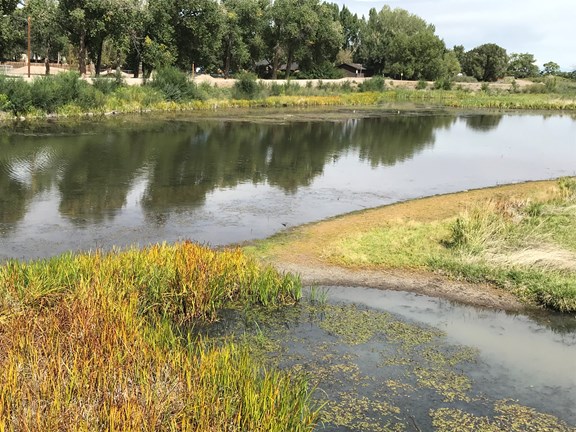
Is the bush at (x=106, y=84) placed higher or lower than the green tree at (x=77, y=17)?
lower

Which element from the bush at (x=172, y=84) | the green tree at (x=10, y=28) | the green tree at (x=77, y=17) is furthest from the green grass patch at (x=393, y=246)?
the green tree at (x=10, y=28)

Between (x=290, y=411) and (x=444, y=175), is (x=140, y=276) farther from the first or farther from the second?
(x=444, y=175)

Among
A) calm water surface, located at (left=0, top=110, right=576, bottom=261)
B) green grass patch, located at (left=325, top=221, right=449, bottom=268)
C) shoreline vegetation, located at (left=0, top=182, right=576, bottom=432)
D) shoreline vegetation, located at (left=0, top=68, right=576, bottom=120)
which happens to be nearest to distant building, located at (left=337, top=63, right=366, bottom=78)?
shoreline vegetation, located at (left=0, top=68, right=576, bottom=120)

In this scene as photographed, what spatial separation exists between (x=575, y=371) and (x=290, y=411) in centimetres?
560

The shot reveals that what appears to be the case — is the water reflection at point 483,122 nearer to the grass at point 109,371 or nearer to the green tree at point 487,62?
the grass at point 109,371

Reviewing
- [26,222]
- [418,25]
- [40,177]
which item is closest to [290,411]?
[26,222]

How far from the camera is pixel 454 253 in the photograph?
14539 millimetres

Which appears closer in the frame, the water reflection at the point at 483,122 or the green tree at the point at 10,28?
the green tree at the point at 10,28

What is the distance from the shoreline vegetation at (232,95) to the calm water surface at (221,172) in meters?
4.32

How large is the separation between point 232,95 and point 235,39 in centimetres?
2124

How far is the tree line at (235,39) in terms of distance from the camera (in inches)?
2087

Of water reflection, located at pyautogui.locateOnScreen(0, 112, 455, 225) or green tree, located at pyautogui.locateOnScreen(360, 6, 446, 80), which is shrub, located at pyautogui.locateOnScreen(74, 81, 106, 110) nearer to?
water reflection, located at pyautogui.locateOnScreen(0, 112, 455, 225)

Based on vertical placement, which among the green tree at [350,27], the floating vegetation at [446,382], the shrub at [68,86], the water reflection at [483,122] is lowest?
the floating vegetation at [446,382]

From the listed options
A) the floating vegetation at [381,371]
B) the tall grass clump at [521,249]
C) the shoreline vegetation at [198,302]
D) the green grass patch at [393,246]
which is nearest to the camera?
the shoreline vegetation at [198,302]
